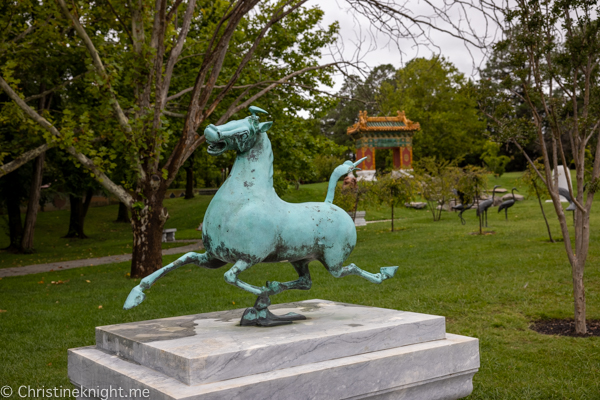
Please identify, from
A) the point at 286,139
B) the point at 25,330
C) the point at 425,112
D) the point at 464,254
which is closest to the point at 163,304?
the point at 25,330

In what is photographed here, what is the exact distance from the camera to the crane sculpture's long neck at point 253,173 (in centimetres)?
366

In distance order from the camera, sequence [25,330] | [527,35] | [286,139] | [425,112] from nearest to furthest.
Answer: [527,35], [25,330], [286,139], [425,112]

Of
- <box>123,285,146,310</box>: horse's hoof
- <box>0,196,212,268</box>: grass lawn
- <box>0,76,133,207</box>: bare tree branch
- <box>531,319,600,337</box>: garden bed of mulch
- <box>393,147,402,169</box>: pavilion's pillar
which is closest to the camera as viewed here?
<box>123,285,146,310</box>: horse's hoof

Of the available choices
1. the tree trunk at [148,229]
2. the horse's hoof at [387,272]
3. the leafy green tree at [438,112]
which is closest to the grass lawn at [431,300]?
the tree trunk at [148,229]

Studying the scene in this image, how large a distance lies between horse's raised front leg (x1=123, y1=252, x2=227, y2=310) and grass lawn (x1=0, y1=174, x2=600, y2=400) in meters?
2.05

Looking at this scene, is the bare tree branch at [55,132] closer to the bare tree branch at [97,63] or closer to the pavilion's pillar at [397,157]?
the bare tree branch at [97,63]

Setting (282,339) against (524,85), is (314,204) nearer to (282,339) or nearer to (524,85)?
(282,339)

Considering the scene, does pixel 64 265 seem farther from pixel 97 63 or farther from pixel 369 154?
pixel 369 154

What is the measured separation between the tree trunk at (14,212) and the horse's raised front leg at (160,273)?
1709 centimetres

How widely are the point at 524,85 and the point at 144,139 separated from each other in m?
6.47

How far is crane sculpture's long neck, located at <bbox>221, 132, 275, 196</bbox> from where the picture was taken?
3.66 metres

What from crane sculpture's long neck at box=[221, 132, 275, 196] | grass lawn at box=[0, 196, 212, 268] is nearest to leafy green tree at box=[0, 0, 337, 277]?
crane sculpture's long neck at box=[221, 132, 275, 196]

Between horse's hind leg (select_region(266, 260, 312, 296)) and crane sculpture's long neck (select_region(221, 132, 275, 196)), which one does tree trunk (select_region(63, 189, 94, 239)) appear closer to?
horse's hind leg (select_region(266, 260, 312, 296))

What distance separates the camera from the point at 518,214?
2127 centimetres
